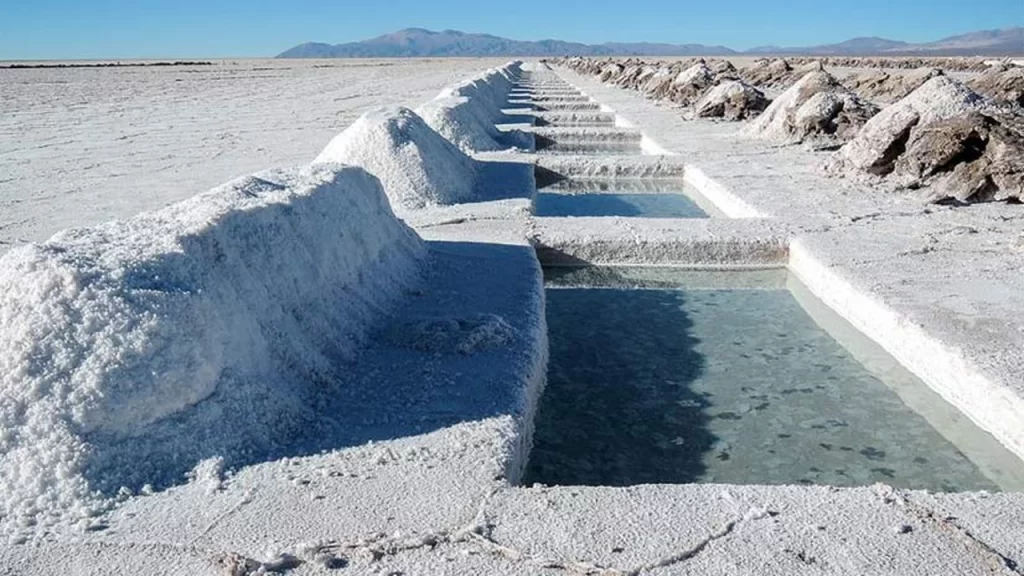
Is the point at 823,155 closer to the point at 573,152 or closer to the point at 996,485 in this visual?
the point at 573,152

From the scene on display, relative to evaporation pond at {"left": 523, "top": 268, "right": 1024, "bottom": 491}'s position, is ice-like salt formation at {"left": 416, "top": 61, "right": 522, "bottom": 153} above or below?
above

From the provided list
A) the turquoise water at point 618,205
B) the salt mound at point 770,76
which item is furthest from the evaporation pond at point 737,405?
the salt mound at point 770,76

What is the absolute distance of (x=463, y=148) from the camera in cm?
852

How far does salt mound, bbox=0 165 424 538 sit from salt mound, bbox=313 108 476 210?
9.59ft

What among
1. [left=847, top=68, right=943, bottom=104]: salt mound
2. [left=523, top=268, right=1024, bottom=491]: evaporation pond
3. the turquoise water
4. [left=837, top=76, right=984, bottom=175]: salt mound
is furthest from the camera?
[left=847, top=68, right=943, bottom=104]: salt mound

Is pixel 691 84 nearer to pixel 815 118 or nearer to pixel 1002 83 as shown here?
pixel 1002 83

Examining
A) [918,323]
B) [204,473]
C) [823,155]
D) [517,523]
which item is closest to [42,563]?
[204,473]

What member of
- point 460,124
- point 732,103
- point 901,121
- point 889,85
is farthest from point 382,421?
point 889,85

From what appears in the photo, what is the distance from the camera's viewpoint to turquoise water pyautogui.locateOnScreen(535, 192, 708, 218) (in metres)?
7.38

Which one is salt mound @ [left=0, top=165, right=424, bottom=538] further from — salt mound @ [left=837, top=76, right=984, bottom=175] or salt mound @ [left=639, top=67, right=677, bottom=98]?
salt mound @ [left=639, top=67, right=677, bottom=98]

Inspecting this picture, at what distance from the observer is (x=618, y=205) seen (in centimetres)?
775

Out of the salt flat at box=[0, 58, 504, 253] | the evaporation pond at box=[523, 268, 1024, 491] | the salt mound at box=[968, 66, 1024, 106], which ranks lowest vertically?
the evaporation pond at box=[523, 268, 1024, 491]

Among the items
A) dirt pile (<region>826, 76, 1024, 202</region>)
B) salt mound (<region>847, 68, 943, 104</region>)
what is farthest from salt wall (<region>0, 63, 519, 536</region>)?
salt mound (<region>847, 68, 943, 104</region>)

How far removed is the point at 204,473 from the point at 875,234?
4270mm
